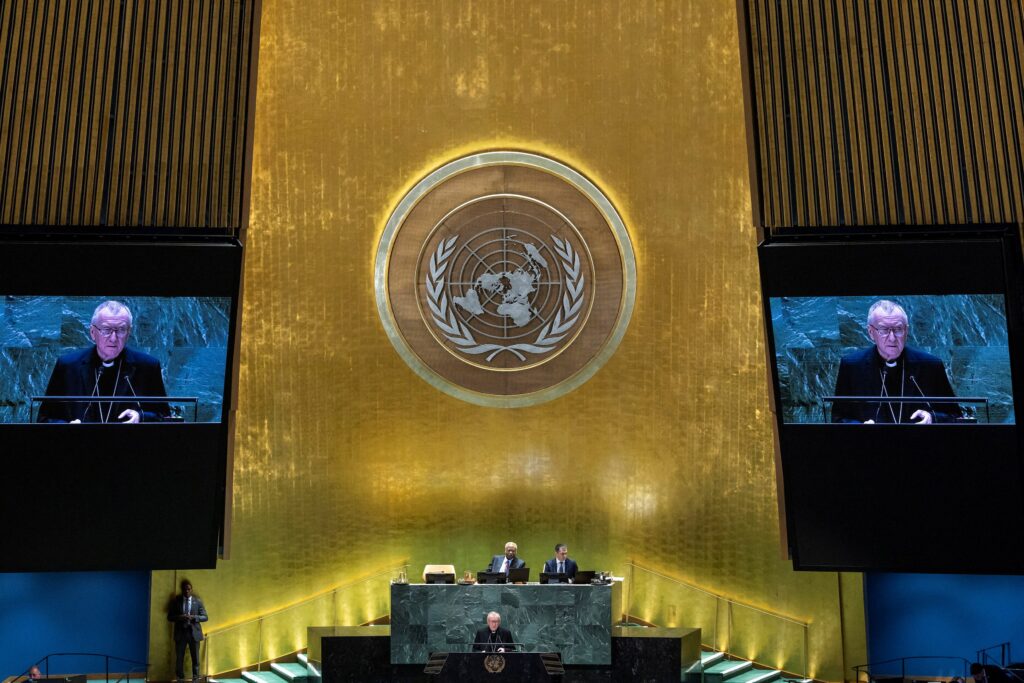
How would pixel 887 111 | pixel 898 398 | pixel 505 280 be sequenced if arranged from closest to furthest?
pixel 898 398 < pixel 887 111 < pixel 505 280

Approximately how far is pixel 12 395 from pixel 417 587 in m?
3.84

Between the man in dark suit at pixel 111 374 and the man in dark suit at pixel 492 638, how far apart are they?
131 inches

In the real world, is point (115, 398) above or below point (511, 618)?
above

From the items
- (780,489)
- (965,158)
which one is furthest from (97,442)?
(965,158)

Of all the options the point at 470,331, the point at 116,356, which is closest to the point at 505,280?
the point at 470,331

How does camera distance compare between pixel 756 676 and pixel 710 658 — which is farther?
pixel 710 658

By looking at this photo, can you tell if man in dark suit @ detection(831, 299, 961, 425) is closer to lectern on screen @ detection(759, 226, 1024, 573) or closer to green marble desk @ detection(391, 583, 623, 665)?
lectern on screen @ detection(759, 226, 1024, 573)

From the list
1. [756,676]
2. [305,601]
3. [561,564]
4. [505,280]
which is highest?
[505,280]

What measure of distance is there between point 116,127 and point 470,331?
3.76 metres

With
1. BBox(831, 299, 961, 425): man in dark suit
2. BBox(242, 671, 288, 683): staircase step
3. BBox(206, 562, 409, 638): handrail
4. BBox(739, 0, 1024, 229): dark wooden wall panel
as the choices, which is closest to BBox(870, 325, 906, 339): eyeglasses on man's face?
BBox(831, 299, 961, 425): man in dark suit

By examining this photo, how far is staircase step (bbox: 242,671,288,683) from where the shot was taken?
32.9 ft

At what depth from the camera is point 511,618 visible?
9320mm

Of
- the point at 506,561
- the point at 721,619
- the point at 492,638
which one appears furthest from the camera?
the point at 721,619

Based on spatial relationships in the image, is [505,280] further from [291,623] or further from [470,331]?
[291,623]
